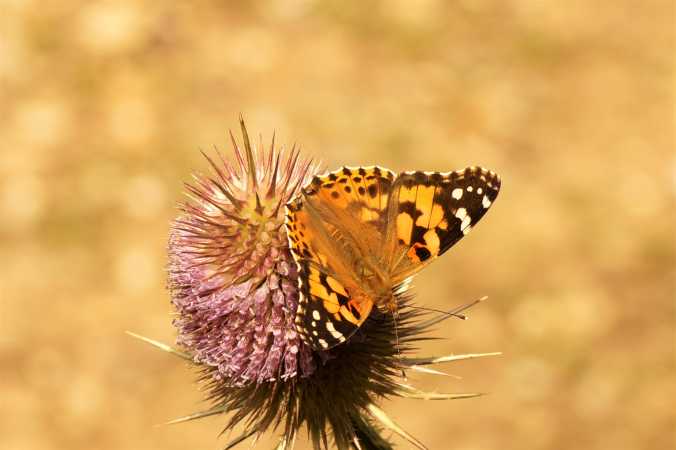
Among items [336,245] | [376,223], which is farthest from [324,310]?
[376,223]

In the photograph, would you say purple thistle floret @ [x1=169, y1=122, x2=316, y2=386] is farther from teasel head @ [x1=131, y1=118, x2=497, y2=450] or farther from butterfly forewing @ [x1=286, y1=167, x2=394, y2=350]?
butterfly forewing @ [x1=286, y1=167, x2=394, y2=350]

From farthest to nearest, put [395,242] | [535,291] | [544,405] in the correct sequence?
[535,291]
[544,405]
[395,242]

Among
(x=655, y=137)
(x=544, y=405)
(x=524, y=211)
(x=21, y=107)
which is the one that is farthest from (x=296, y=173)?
(x=21, y=107)

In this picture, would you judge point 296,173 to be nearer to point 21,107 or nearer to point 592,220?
point 592,220

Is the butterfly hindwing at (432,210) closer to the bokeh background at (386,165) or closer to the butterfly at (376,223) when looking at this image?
the butterfly at (376,223)

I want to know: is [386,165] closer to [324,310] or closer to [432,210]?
[432,210]

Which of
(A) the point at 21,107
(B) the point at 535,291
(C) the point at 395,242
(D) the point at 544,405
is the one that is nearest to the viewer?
(C) the point at 395,242

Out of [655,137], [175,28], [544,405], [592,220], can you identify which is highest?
[175,28]
